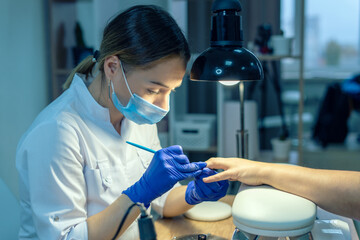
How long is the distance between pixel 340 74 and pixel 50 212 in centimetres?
354

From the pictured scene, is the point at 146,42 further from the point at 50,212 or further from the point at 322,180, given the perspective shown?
the point at 322,180

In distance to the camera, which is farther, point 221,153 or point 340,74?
point 340,74

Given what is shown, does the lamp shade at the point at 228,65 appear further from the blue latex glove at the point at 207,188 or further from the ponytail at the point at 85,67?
the ponytail at the point at 85,67

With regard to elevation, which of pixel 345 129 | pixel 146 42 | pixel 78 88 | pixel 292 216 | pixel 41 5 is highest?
pixel 41 5

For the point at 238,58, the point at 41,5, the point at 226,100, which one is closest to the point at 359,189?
the point at 238,58

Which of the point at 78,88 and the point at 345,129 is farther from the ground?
the point at 78,88

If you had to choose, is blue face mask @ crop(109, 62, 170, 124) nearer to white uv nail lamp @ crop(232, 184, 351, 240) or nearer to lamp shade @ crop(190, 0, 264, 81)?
lamp shade @ crop(190, 0, 264, 81)

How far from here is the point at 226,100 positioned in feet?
8.68

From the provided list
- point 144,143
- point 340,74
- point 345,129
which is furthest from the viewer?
point 340,74

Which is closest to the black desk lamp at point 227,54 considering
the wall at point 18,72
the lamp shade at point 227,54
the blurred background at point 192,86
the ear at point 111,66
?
the lamp shade at point 227,54

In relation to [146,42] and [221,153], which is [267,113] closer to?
[221,153]

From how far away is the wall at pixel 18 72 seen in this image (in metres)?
2.20

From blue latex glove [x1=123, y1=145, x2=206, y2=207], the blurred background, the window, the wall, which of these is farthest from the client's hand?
the window

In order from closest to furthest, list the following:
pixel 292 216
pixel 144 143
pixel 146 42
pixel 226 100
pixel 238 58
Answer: pixel 292 216 < pixel 238 58 < pixel 146 42 < pixel 144 143 < pixel 226 100
